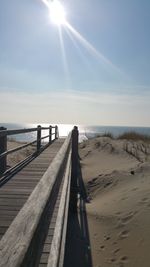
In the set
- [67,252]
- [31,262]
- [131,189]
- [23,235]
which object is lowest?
[67,252]

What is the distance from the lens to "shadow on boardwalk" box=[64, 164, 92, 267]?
6.96m

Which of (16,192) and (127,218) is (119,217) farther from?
(16,192)

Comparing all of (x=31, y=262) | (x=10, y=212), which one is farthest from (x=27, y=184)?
(x=31, y=262)

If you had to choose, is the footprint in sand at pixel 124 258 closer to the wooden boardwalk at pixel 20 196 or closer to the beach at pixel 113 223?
the beach at pixel 113 223

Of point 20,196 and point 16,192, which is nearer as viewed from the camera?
point 20,196

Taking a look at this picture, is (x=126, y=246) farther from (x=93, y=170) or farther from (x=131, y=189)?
(x=93, y=170)

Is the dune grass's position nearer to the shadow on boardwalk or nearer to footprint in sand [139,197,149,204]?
the shadow on boardwalk

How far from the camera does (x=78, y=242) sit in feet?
25.9

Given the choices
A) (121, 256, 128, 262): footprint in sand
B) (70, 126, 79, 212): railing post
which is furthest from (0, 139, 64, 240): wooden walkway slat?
(121, 256, 128, 262): footprint in sand

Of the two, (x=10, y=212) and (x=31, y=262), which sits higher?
(x=31, y=262)

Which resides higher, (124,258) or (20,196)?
(20,196)

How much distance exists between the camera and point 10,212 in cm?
543

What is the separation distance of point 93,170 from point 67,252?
9.33 m

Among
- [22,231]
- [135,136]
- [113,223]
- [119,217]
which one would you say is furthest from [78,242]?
[135,136]
